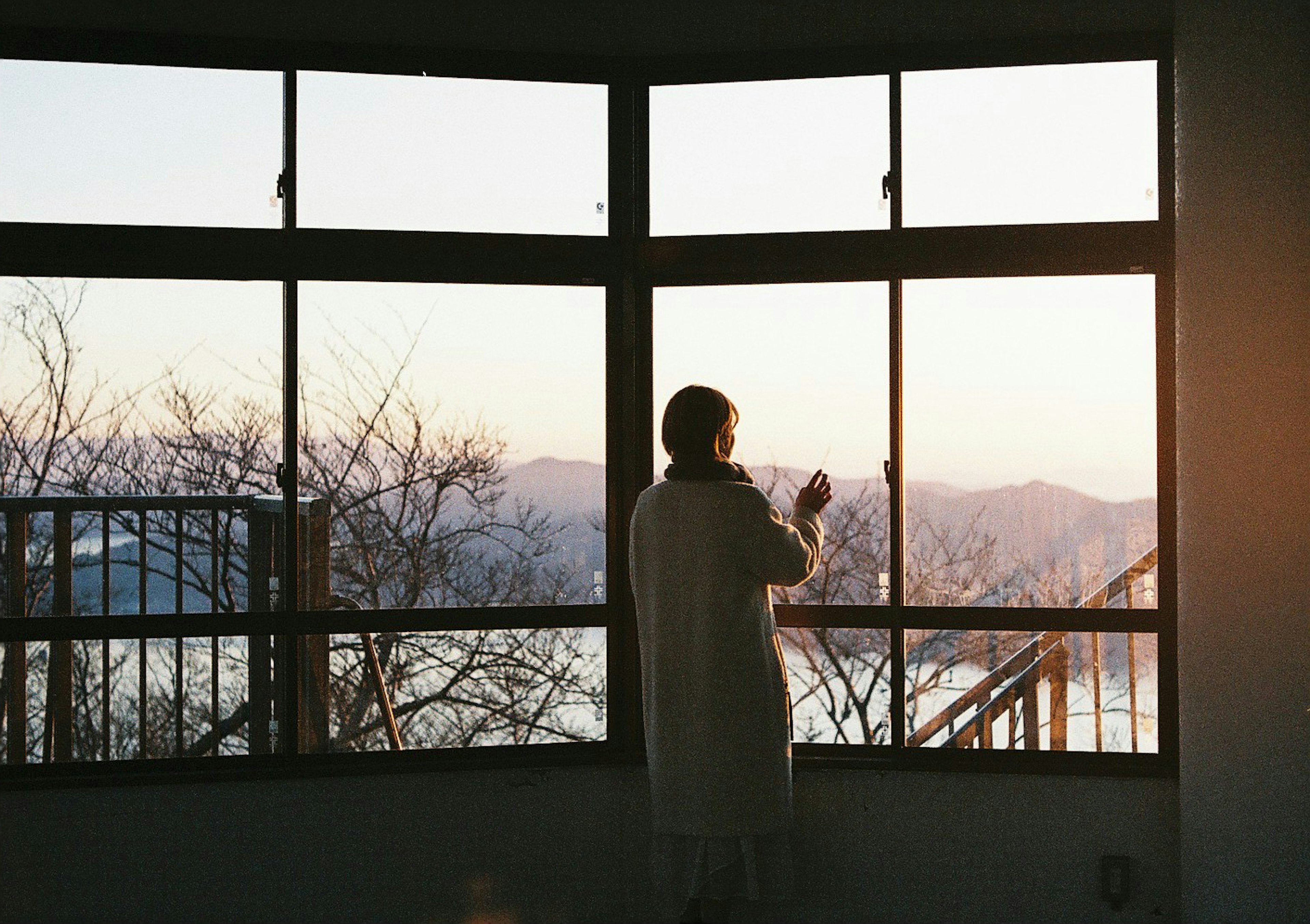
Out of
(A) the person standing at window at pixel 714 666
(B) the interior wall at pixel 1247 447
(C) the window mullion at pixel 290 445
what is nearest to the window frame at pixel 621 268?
(C) the window mullion at pixel 290 445

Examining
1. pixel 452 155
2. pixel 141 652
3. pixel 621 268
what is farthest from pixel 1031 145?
pixel 141 652

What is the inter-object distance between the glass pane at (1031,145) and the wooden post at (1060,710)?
1.27 metres

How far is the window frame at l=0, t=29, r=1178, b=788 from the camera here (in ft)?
10.7

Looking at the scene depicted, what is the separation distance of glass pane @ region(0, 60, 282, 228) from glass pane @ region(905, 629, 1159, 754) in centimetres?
225

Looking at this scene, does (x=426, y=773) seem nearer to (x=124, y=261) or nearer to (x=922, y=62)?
(x=124, y=261)

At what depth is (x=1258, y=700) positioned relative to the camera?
2.85m

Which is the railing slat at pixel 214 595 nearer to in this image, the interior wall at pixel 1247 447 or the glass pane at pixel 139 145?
the glass pane at pixel 139 145

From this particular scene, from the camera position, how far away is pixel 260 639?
132 inches

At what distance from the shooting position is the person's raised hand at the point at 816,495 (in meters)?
3.06

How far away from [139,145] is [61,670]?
1.47 metres

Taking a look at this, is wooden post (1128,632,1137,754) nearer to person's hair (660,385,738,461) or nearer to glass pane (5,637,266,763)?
person's hair (660,385,738,461)

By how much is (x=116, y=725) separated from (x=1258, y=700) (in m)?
2.98

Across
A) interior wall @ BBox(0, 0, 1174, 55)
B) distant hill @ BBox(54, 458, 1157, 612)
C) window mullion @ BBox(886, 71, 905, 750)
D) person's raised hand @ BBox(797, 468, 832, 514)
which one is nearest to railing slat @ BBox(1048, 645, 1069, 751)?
distant hill @ BBox(54, 458, 1157, 612)

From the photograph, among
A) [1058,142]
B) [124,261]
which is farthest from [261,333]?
[1058,142]
